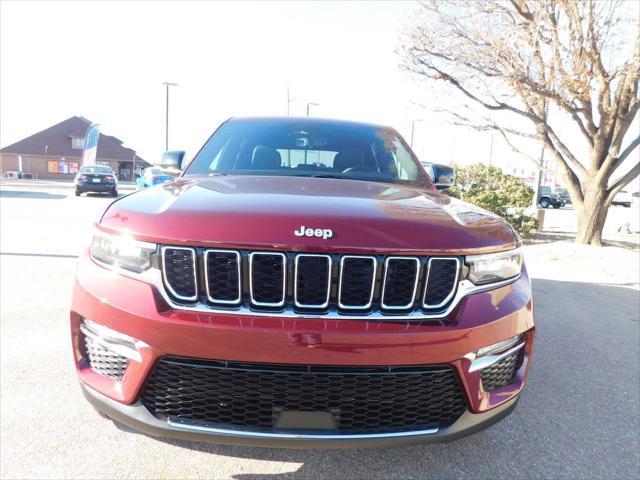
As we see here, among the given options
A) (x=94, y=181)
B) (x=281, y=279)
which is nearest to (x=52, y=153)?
(x=94, y=181)

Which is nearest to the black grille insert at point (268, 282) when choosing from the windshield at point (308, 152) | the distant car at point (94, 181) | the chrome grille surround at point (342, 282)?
the chrome grille surround at point (342, 282)

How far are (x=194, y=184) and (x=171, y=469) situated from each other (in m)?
1.40

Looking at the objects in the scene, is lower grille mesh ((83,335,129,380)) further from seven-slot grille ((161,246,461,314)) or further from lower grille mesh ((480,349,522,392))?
lower grille mesh ((480,349,522,392))

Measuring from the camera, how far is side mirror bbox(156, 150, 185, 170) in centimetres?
334

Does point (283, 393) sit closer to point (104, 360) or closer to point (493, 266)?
point (104, 360)

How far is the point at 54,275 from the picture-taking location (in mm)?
5395

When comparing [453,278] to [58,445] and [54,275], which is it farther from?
[54,275]

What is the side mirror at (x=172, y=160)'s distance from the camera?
334cm

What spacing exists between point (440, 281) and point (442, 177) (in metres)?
1.79

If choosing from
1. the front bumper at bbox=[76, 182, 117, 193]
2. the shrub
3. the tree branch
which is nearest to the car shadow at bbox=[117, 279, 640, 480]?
the tree branch

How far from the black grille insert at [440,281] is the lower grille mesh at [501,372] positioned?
1.12 ft

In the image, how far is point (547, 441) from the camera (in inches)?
97.2

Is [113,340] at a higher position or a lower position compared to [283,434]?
higher

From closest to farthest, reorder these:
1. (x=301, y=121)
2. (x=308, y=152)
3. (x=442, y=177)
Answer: (x=308, y=152), (x=442, y=177), (x=301, y=121)
